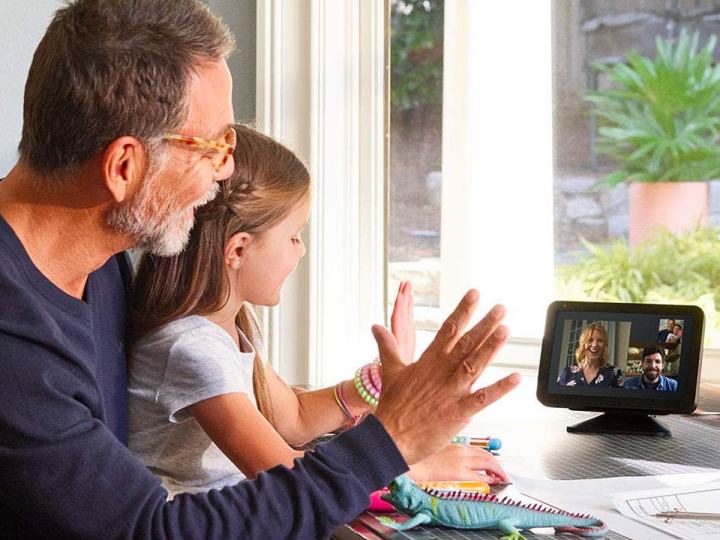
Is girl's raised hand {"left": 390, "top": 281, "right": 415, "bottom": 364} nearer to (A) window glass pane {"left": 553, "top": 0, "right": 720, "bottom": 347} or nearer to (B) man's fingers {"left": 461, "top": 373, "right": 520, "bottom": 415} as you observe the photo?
(B) man's fingers {"left": 461, "top": 373, "right": 520, "bottom": 415}

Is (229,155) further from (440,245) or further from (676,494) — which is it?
(440,245)

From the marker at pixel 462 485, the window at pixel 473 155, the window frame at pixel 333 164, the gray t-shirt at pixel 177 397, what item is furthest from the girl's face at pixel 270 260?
the window at pixel 473 155

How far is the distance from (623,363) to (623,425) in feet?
0.32

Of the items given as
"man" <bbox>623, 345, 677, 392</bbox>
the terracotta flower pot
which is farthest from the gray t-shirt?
the terracotta flower pot

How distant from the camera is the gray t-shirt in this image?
4.73 ft

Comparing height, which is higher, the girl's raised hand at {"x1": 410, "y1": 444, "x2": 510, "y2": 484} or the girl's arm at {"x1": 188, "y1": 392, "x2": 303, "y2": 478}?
the girl's arm at {"x1": 188, "y1": 392, "x2": 303, "y2": 478}

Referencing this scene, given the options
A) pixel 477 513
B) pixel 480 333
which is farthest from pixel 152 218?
pixel 477 513

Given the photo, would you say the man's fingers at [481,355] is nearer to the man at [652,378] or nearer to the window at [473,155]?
the man at [652,378]

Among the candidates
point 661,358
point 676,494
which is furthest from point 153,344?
point 661,358

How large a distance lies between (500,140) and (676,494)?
4.30 ft

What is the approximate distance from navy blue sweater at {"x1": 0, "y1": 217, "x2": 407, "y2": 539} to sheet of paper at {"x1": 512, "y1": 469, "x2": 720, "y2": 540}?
270 mm

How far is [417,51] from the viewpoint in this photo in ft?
8.54

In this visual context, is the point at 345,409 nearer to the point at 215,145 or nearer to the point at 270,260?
the point at 270,260

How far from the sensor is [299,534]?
113 cm
